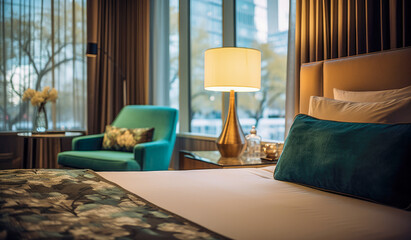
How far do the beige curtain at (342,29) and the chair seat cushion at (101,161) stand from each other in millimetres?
1396

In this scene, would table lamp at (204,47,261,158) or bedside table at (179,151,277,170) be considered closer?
bedside table at (179,151,277,170)

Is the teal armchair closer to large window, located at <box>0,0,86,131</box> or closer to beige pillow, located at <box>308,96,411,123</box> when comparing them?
large window, located at <box>0,0,86,131</box>

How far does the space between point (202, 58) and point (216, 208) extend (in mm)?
3307

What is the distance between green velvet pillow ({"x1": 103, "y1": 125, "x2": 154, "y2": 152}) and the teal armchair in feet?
0.23

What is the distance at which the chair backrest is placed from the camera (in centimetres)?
382

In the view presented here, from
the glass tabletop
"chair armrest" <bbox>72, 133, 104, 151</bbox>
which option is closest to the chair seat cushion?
"chair armrest" <bbox>72, 133, 104, 151</bbox>

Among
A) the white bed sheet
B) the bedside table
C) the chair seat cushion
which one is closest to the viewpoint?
the white bed sheet

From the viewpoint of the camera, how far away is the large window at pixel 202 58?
414cm

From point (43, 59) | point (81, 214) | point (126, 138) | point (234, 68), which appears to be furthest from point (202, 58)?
point (81, 214)

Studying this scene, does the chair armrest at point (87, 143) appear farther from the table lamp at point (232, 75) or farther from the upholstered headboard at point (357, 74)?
the upholstered headboard at point (357, 74)

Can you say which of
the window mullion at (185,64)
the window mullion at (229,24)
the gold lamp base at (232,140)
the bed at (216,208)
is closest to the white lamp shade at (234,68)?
the gold lamp base at (232,140)

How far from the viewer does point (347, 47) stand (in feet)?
7.89

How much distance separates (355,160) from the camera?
4.35 feet

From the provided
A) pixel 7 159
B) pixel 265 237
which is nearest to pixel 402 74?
pixel 265 237
